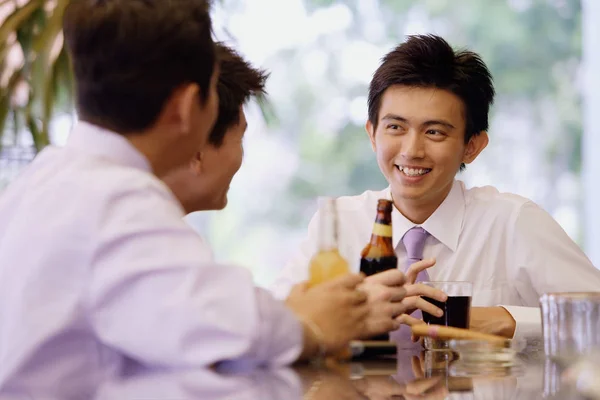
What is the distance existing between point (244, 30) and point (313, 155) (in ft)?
3.42

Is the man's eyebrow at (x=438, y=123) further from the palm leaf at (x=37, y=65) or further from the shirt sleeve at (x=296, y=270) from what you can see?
the palm leaf at (x=37, y=65)

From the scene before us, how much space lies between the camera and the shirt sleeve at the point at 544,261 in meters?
2.34

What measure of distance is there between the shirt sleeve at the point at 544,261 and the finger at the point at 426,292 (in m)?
0.65

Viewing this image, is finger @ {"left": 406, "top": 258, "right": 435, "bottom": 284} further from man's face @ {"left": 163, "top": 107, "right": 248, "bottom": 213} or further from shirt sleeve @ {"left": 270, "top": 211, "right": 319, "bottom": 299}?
man's face @ {"left": 163, "top": 107, "right": 248, "bottom": 213}

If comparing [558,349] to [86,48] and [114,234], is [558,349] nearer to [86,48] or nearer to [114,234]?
[114,234]

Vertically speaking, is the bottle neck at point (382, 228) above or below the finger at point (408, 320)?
above

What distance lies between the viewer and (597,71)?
5.60m

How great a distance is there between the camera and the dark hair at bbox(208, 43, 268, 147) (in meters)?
2.02

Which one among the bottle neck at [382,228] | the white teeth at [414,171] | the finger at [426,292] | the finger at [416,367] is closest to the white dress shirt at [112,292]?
the finger at [416,367]

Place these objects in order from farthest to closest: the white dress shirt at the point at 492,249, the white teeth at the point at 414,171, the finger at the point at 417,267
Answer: the white teeth at the point at 414,171, the white dress shirt at the point at 492,249, the finger at the point at 417,267

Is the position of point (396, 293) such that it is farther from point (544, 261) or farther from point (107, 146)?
point (544, 261)

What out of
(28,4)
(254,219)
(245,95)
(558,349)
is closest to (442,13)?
(254,219)

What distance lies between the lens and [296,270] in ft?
7.70

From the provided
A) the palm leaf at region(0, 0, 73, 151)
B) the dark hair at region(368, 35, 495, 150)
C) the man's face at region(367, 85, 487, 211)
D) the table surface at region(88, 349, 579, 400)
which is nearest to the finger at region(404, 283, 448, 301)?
the table surface at region(88, 349, 579, 400)
